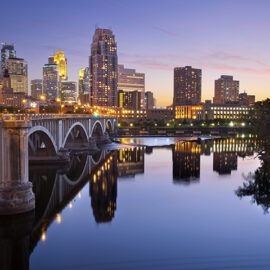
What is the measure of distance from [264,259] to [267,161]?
37.2m

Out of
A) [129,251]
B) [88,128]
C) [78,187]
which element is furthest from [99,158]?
[129,251]

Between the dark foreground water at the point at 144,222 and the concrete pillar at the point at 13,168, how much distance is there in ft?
7.37

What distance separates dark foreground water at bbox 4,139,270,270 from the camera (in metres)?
20.7

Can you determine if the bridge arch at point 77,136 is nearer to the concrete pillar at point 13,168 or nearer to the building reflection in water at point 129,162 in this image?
the building reflection in water at point 129,162

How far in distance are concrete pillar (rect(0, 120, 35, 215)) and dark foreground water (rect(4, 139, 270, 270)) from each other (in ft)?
7.37

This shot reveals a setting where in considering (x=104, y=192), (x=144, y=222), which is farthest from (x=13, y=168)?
(x=104, y=192)

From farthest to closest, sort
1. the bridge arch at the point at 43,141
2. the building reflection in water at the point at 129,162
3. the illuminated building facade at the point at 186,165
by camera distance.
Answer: the building reflection in water at the point at 129,162 → the illuminated building facade at the point at 186,165 → the bridge arch at the point at 43,141

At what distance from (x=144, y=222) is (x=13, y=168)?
11256 millimetres

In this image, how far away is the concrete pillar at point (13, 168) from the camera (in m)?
25.2

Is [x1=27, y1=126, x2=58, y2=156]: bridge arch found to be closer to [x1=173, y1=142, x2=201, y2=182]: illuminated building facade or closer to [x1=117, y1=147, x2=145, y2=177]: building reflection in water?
[x1=117, y1=147, x2=145, y2=177]: building reflection in water

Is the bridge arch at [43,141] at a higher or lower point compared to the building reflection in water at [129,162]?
higher

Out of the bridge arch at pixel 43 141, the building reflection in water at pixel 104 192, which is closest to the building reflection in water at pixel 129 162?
the building reflection in water at pixel 104 192

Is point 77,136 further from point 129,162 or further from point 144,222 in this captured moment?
point 144,222

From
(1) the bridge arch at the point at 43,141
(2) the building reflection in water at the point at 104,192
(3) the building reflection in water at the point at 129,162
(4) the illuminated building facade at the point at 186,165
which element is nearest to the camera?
(2) the building reflection in water at the point at 104,192
